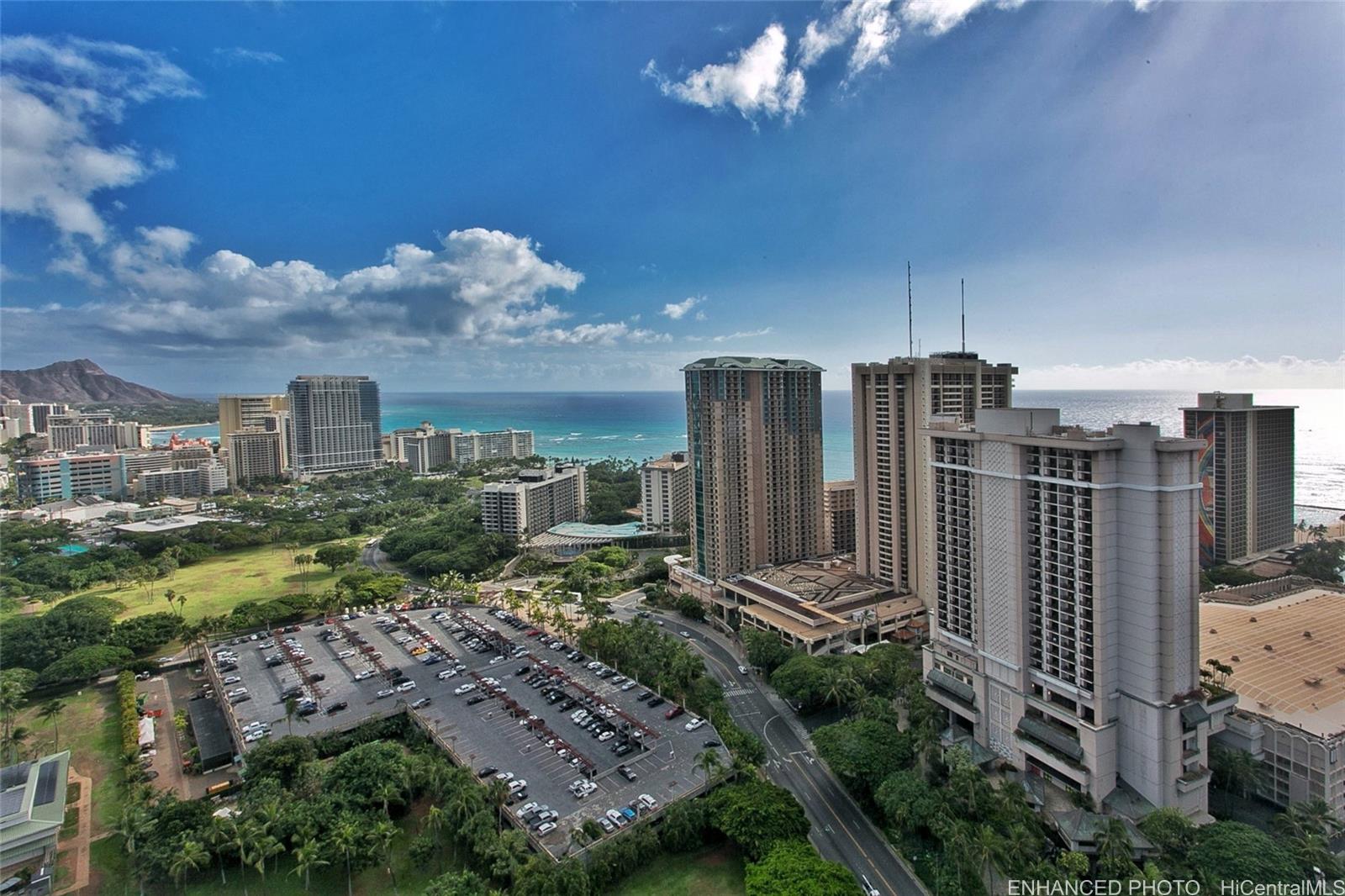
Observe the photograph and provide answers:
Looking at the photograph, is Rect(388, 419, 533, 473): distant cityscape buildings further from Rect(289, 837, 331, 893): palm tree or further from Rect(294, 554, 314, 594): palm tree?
Rect(289, 837, 331, 893): palm tree

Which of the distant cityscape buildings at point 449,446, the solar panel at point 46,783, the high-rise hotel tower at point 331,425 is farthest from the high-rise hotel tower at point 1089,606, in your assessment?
the high-rise hotel tower at point 331,425

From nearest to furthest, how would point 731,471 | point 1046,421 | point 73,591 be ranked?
point 1046,421, point 731,471, point 73,591

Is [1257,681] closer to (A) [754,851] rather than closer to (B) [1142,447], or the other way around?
(B) [1142,447]

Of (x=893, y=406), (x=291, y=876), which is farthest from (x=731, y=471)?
(x=291, y=876)

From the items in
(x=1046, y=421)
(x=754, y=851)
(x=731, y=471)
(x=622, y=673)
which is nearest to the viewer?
(x=754, y=851)

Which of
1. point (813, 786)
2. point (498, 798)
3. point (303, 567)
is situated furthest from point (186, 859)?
point (303, 567)

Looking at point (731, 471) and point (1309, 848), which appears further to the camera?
point (731, 471)
